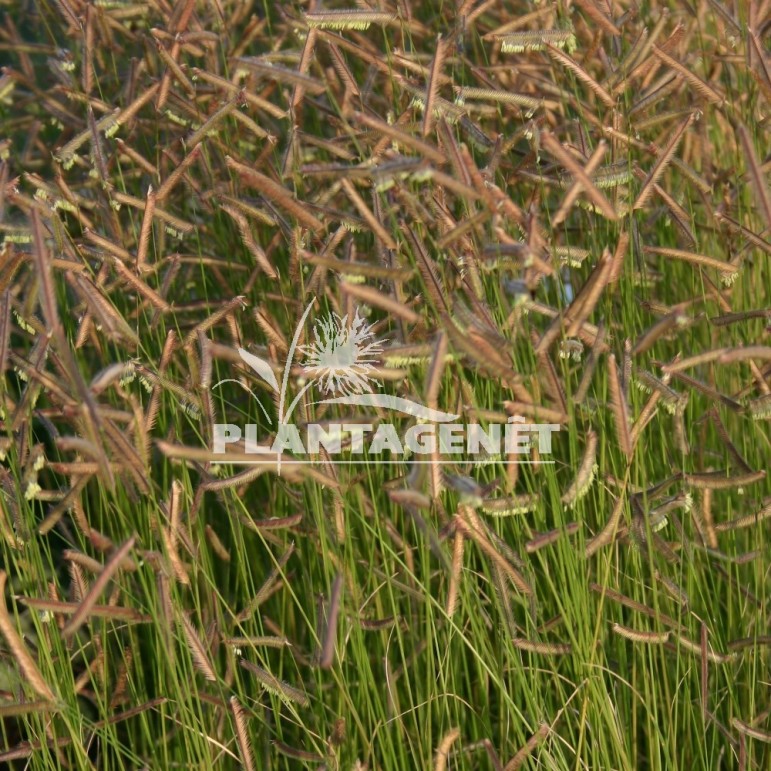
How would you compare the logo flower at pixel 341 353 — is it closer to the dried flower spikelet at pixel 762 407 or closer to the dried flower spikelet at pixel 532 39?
the dried flower spikelet at pixel 532 39

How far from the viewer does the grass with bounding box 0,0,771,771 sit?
5.58 ft

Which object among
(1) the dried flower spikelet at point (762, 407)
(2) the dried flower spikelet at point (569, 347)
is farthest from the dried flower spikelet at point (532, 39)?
(1) the dried flower spikelet at point (762, 407)

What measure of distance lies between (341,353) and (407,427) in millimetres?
236

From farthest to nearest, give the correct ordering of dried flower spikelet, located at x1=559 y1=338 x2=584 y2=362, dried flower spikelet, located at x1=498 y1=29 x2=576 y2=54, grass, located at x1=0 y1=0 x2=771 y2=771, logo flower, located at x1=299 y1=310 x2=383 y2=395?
logo flower, located at x1=299 y1=310 x2=383 y2=395 → dried flower spikelet, located at x1=498 y1=29 x2=576 y2=54 → dried flower spikelet, located at x1=559 y1=338 x2=584 y2=362 → grass, located at x1=0 y1=0 x2=771 y2=771

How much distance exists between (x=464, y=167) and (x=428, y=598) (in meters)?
0.68

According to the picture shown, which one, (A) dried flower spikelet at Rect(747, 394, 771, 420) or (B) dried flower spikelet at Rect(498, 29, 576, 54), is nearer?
(A) dried flower spikelet at Rect(747, 394, 771, 420)

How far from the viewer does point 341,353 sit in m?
2.15

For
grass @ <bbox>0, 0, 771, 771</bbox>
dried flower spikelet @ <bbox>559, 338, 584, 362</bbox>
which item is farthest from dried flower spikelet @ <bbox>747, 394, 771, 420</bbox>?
dried flower spikelet @ <bbox>559, 338, 584, 362</bbox>

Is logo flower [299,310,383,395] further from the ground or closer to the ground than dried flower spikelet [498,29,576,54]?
closer to the ground

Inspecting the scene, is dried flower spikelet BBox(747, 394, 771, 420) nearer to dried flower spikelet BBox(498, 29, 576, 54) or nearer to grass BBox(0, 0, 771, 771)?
grass BBox(0, 0, 771, 771)

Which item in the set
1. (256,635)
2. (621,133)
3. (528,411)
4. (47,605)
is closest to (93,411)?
(47,605)

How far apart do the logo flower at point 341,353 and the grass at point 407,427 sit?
0.16 ft

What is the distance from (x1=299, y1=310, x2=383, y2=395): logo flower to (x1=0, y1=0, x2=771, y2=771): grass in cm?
5

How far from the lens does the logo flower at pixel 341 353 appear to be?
212cm
